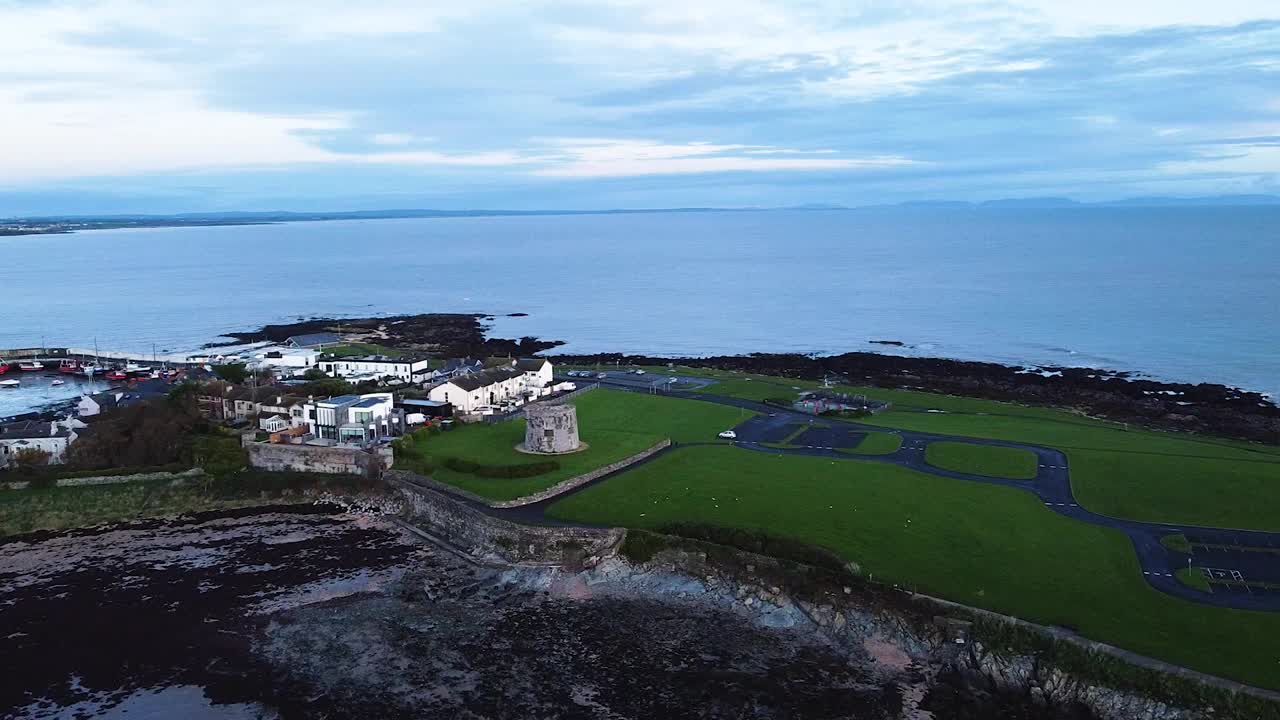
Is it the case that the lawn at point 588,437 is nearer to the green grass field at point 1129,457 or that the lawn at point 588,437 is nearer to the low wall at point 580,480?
the low wall at point 580,480

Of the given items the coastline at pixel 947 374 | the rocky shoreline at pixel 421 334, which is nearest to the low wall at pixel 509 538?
the coastline at pixel 947 374

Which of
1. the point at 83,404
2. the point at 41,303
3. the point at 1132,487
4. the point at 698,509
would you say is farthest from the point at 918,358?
the point at 41,303

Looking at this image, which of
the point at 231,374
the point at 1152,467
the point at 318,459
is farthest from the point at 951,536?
the point at 231,374

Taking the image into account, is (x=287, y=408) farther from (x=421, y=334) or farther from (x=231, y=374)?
(x=421, y=334)

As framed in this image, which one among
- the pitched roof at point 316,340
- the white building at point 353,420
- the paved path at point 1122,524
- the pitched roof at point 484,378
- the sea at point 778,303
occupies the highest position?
the sea at point 778,303

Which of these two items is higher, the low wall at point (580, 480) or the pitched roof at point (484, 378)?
the pitched roof at point (484, 378)

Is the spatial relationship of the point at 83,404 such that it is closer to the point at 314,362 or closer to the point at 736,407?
the point at 314,362
